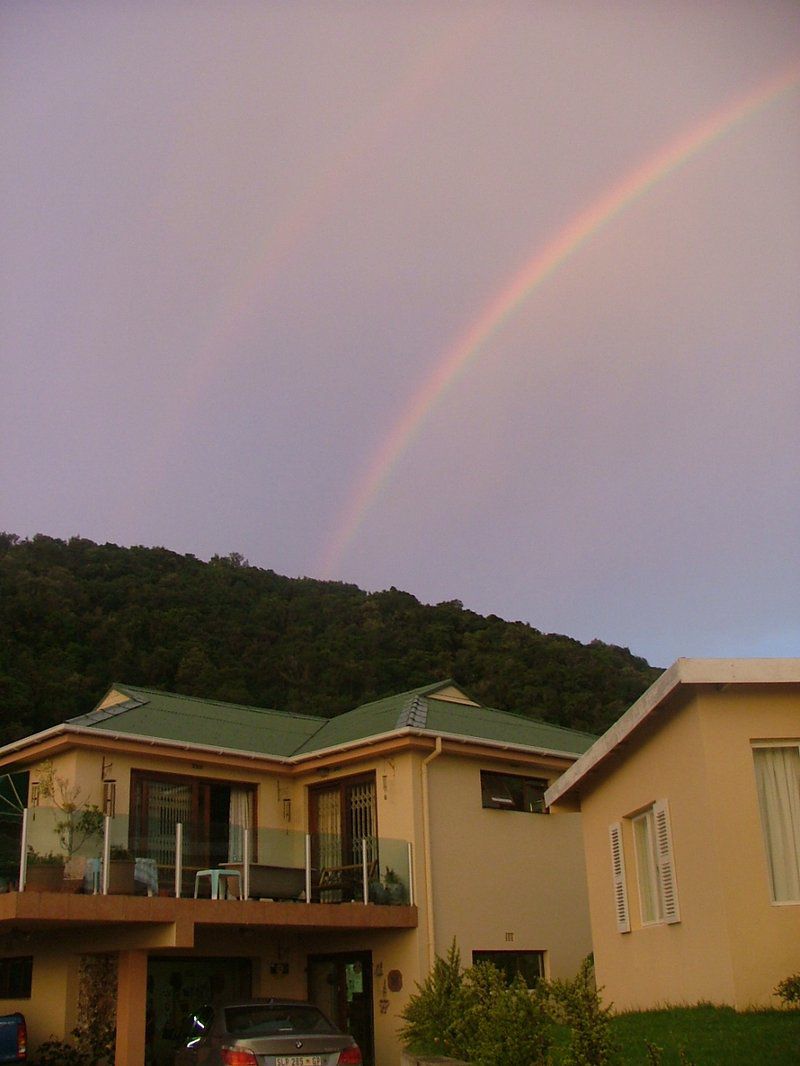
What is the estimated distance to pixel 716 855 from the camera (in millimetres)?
10234

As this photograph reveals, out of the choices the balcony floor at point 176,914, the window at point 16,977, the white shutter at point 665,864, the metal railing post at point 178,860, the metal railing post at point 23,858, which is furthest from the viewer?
the window at point 16,977

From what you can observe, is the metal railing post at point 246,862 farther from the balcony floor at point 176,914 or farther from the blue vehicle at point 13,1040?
the blue vehicle at point 13,1040

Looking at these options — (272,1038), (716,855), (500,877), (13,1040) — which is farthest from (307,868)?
(716,855)

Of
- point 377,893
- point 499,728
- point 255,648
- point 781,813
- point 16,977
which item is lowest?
point 16,977

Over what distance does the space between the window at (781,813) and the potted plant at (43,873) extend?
10.0 meters

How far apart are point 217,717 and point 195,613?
18.3 meters

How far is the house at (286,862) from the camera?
16.5 metres

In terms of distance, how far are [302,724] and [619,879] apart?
12.3 m

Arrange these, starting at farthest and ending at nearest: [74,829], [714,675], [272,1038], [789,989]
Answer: [74,829]
[272,1038]
[714,675]
[789,989]

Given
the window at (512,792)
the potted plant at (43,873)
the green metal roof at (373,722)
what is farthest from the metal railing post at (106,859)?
the window at (512,792)

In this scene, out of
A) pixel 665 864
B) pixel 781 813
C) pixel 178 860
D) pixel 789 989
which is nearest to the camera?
pixel 789 989

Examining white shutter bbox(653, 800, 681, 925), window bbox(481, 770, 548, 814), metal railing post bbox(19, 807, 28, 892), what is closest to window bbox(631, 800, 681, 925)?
white shutter bbox(653, 800, 681, 925)

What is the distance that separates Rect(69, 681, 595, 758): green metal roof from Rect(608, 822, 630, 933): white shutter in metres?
6.29

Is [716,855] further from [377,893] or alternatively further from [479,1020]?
[377,893]
